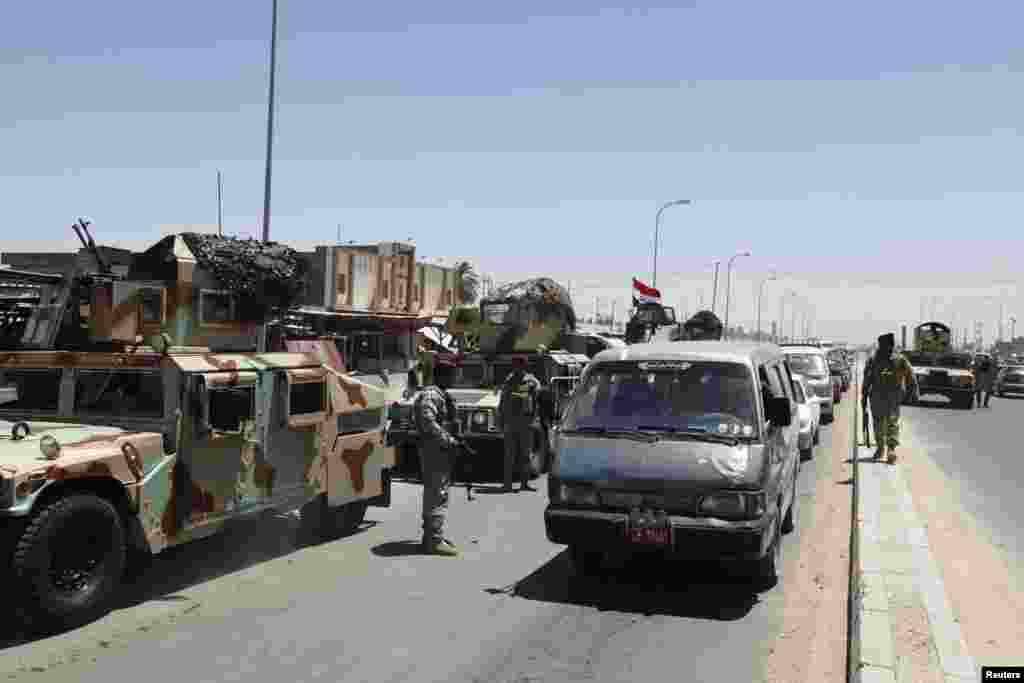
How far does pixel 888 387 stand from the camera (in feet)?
44.1

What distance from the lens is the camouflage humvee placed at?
215 inches

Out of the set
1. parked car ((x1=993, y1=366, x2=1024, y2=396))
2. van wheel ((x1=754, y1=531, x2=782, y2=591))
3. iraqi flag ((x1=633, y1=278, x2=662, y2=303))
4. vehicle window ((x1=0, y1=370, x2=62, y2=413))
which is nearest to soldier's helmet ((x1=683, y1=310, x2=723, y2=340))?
iraqi flag ((x1=633, y1=278, x2=662, y2=303))

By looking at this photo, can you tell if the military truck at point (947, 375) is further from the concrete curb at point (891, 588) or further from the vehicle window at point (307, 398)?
the vehicle window at point (307, 398)

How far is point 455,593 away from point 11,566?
303 centimetres

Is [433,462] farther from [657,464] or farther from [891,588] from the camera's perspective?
[891,588]

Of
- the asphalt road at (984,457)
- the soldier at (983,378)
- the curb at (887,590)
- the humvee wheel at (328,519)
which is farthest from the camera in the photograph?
the soldier at (983,378)

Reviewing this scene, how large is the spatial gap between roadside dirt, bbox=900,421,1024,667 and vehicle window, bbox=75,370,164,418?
225 inches

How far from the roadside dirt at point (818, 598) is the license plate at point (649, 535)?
97 cm

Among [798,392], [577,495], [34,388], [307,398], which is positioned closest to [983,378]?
[798,392]

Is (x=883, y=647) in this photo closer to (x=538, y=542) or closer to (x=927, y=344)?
(x=538, y=542)

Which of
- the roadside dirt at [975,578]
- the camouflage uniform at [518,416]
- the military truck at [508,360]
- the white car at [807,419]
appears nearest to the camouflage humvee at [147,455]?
the military truck at [508,360]

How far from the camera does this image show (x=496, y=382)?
13.5 m

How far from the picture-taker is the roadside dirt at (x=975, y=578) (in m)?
5.65

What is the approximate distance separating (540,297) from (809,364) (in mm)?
9440
